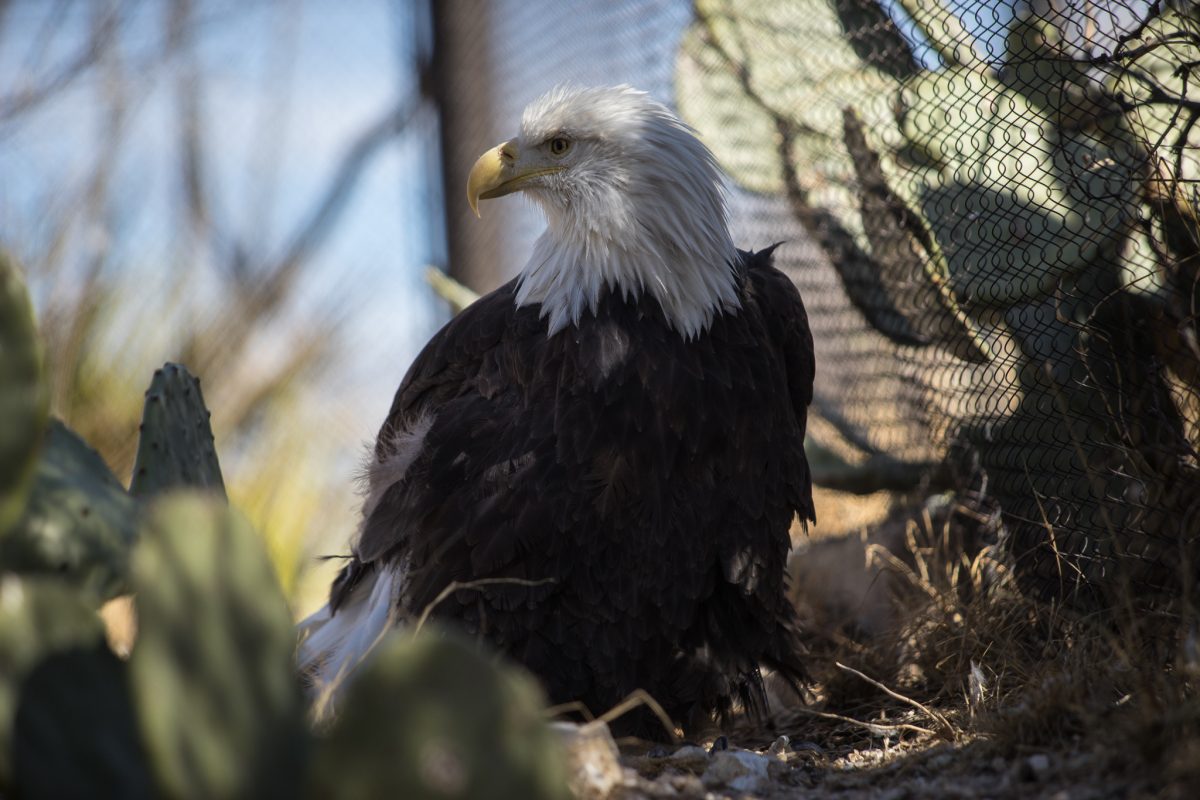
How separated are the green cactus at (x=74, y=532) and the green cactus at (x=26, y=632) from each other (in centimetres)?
28

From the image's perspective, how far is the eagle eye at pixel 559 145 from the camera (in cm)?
318

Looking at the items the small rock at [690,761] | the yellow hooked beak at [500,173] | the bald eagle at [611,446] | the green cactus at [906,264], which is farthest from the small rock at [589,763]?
the green cactus at [906,264]

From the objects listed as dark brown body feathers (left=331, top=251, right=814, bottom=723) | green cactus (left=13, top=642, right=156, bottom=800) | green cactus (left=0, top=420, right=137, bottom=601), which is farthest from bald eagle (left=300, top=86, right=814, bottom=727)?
green cactus (left=13, top=642, right=156, bottom=800)

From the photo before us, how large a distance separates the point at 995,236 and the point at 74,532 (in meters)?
2.58

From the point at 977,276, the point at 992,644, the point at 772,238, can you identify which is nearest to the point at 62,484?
the point at 992,644

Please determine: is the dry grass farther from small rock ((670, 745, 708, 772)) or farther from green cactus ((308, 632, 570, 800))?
green cactus ((308, 632, 570, 800))

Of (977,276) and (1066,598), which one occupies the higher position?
(977,276)

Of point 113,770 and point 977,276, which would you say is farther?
point 977,276

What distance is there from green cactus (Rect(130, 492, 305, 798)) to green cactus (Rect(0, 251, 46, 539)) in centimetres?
30

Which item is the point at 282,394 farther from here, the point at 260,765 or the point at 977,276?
the point at 260,765

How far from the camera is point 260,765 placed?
1.31 m

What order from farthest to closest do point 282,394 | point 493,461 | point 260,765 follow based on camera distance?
point 282,394 < point 493,461 < point 260,765

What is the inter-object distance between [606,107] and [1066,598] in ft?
6.23

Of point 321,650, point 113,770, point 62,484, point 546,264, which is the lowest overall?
point 321,650
